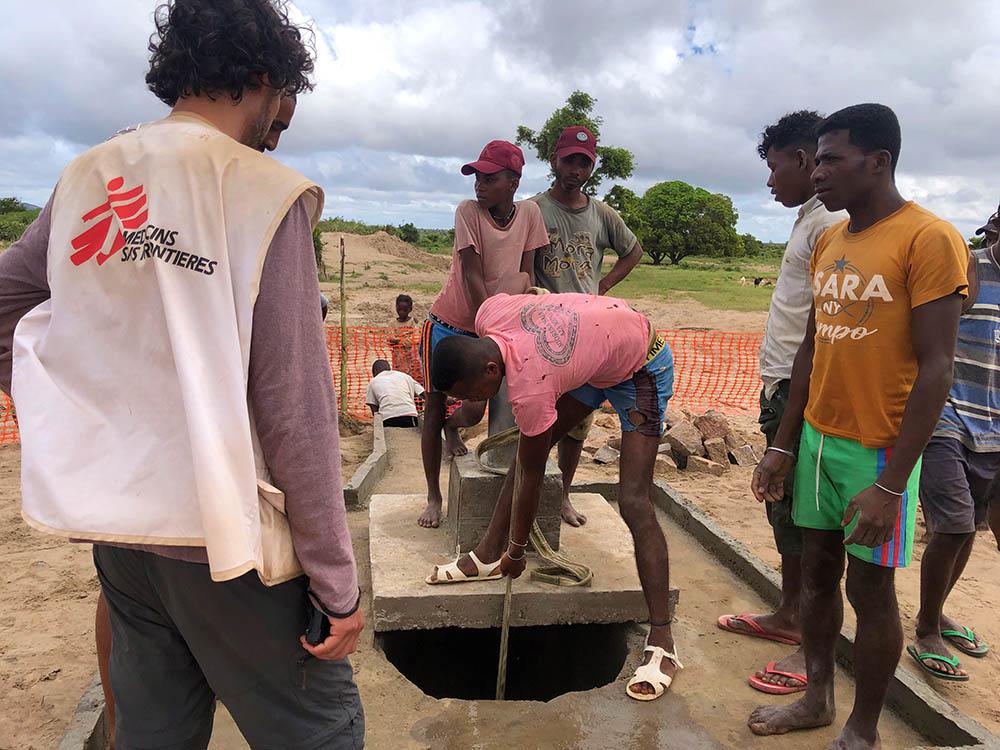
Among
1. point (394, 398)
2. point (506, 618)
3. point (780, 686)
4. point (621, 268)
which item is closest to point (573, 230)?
point (621, 268)

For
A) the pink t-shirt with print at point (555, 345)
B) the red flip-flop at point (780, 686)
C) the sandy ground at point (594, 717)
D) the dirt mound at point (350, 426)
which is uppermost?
the pink t-shirt with print at point (555, 345)

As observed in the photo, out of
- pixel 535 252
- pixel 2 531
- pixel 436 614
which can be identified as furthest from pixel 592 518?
pixel 2 531

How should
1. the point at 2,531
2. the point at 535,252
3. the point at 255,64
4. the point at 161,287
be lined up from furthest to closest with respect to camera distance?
the point at 2,531 < the point at 535,252 < the point at 255,64 < the point at 161,287

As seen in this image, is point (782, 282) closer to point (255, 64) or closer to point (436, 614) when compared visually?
point (436, 614)

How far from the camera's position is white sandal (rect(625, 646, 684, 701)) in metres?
3.08

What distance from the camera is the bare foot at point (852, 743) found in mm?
2615

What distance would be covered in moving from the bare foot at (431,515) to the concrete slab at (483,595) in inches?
9.9

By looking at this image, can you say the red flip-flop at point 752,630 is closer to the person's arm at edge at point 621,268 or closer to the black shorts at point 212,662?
the person's arm at edge at point 621,268

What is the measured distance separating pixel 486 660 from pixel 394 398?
3.63 metres

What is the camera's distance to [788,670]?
3.21 meters

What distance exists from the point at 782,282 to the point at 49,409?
2922 millimetres

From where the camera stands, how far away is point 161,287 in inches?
51.3

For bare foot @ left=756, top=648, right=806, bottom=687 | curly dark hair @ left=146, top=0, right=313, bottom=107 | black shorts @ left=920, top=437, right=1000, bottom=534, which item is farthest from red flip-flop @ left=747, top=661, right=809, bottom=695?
curly dark hair @ left=146, top=0, right=313, bottom=107

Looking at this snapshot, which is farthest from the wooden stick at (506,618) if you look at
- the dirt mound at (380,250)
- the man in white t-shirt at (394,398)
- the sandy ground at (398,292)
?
the dirt mound at (380,250)
